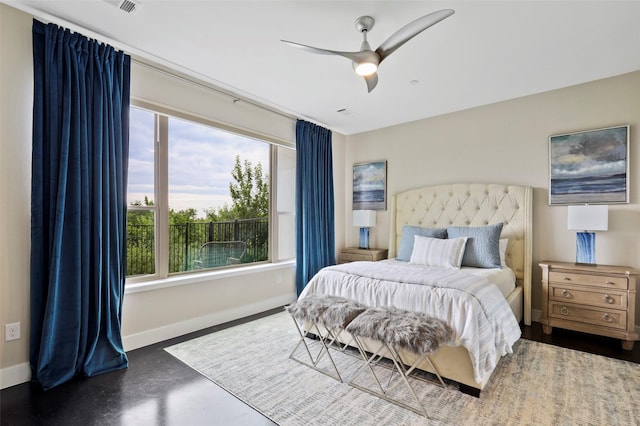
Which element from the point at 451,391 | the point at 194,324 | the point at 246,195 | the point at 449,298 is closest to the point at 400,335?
the point at 449,298

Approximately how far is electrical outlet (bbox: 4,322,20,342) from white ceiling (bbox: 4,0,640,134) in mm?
2239

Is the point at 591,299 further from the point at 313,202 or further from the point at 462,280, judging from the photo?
the point at 313,202

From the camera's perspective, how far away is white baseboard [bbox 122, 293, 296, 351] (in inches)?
114

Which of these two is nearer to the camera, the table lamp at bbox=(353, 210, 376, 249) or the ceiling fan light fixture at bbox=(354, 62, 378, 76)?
the ceiling fan light fixture at bbox=(354, 62, 378, 76)

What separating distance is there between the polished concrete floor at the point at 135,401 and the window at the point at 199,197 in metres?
1.01

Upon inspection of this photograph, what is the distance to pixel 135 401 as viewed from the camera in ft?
6.83

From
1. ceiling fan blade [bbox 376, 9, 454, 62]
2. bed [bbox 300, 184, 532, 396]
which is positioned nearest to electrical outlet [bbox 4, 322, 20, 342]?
bed [bbox 300, 184, 532, 396]

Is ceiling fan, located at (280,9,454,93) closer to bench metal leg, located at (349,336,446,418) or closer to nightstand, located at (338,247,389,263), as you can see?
bench metal leg, located at (349,336,446,418)

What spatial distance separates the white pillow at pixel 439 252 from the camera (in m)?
3.39

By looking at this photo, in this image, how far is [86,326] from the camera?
2436 millimetres

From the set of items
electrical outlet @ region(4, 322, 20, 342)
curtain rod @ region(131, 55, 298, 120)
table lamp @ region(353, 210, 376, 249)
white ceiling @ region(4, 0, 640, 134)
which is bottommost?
electrical outlet @ region(4, 322, 20, 342)

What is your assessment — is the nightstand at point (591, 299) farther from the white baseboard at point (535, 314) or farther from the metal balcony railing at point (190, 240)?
the metal balcony railing at point (190, 240)

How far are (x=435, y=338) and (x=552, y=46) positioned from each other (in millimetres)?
2620

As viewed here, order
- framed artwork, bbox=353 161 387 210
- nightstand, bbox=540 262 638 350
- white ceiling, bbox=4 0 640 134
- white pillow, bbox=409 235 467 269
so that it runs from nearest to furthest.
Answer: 1. white ceiling, bbox=4 0 640 134
2. nightstand, bbox=540 262 638 350
3. white pillow, bbox=409 235 467 269
4. framed artwork, bbox=353 161 387 210
